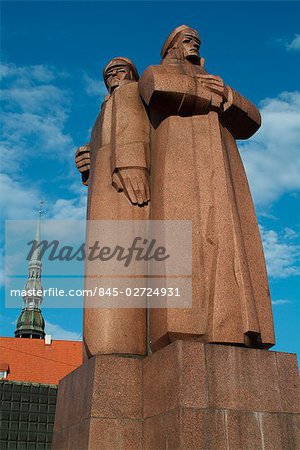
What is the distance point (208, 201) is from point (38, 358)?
38.2 m

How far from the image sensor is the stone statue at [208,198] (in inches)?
274

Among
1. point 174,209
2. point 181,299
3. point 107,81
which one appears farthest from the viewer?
point 107,81

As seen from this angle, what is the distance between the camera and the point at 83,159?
10.3 m

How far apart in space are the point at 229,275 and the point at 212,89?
3.05 meters

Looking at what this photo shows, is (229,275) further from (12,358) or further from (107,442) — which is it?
(12,358)

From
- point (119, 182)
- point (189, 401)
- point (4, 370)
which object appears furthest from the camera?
point (4, 370)

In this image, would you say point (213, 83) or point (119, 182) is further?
point (213, 83)

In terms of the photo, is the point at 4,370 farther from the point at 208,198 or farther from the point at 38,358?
the point at 208,198

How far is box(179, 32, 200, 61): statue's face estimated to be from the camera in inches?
380

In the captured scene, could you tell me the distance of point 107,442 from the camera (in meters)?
6.44

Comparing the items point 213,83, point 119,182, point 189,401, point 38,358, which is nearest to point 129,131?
point 119,182

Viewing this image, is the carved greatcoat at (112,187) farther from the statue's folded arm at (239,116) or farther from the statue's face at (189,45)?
the statue's folded arm at (239,116)

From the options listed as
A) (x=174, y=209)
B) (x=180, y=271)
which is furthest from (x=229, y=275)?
(x=174, y=209)

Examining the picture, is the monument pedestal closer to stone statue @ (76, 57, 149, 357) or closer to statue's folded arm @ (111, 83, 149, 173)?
stone statue @ (76, 57, 149, 357)
